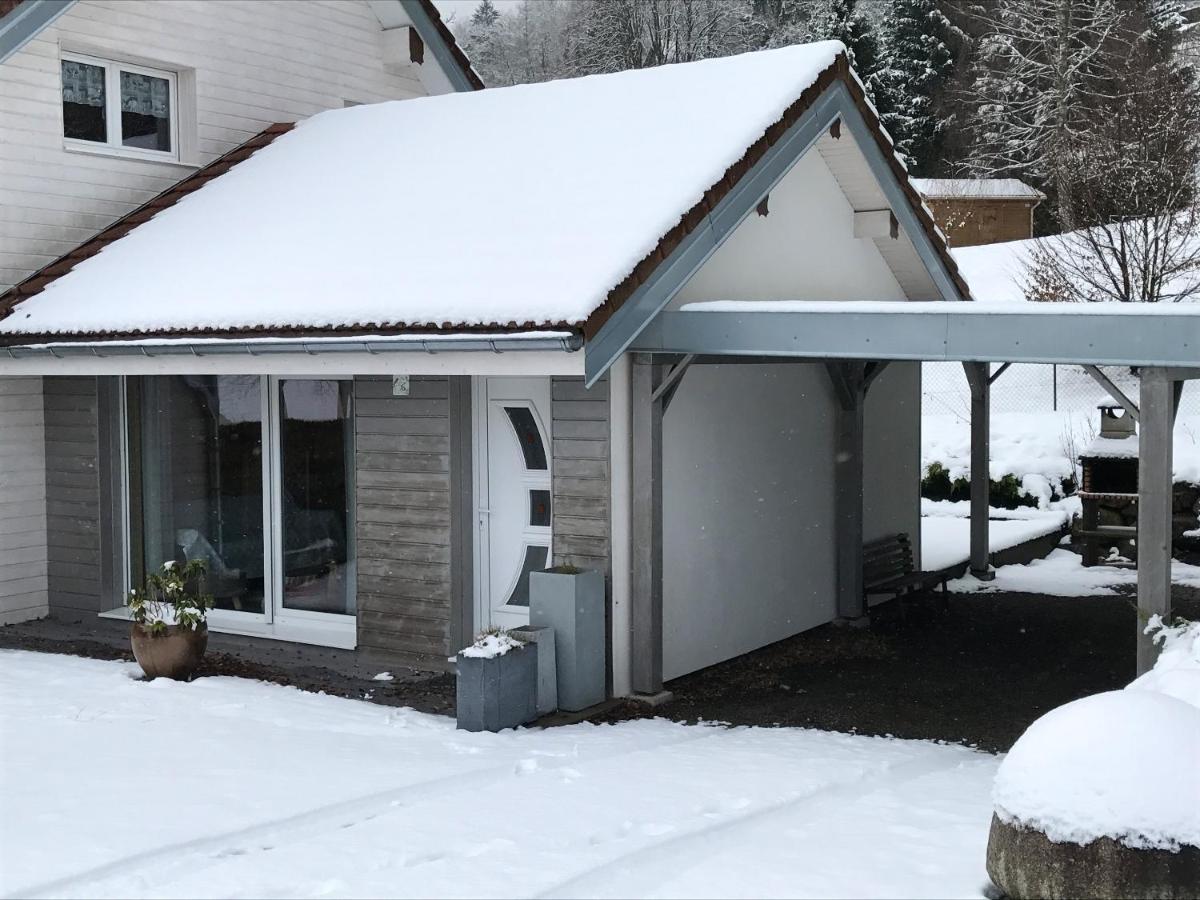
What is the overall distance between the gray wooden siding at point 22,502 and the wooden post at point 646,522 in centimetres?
573

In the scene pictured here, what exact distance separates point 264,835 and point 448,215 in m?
5.26

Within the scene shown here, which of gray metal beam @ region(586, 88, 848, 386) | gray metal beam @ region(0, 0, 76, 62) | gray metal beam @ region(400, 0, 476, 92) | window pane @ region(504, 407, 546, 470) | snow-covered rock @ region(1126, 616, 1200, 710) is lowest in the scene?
snow-covered rock @ region(1126, 616, 1200, 710)

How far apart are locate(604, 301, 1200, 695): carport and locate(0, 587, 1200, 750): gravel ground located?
0.88m

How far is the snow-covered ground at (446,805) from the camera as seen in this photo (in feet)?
18.2

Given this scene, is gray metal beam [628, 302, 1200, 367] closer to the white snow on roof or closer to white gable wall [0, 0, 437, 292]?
the white snow on roof

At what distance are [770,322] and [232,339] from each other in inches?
145

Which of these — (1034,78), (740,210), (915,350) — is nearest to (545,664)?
(915,350)

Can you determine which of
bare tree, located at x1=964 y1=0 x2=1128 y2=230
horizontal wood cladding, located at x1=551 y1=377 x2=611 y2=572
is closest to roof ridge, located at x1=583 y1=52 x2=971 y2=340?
horizontal wood cladding, located at x1=551 y1=377 x2=611 y2=572

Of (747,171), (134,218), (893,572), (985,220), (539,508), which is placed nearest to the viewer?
(747,171)

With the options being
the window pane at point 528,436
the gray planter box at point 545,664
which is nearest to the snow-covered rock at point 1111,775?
the gray planter box at point 545,664

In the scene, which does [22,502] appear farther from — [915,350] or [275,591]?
[915,350]

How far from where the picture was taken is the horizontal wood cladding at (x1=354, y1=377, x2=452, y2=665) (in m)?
9.71

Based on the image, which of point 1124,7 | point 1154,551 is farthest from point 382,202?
point 1124,7

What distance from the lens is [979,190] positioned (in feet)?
117
